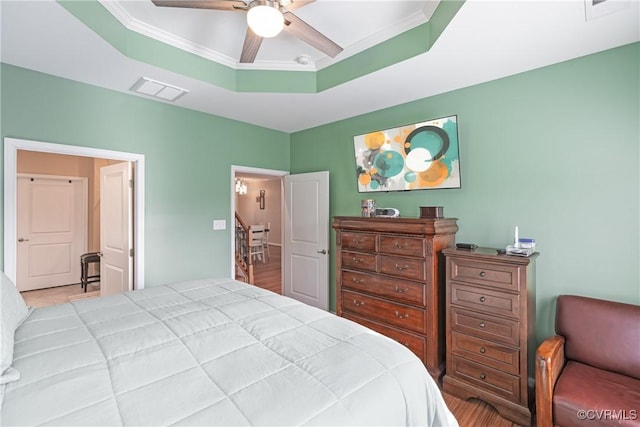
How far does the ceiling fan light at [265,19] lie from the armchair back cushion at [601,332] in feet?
8.30

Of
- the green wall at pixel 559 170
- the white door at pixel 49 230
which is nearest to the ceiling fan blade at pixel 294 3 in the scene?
the green wall at pixel 559 170

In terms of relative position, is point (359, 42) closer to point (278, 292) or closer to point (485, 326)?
point (485, 326)

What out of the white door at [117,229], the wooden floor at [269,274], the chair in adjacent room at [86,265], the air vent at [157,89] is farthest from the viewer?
the wooden floor at [269,274]

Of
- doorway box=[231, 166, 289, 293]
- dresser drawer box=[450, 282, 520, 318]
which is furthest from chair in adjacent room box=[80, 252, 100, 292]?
dresser drawer box=[450, 282, 520, 318]

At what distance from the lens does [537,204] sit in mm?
2393

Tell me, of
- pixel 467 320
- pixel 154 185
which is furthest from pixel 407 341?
pixel 154 185

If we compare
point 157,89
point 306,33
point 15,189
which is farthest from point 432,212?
point 15,189

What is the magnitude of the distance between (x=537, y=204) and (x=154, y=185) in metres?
3.59

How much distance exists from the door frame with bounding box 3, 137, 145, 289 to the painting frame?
2.35m

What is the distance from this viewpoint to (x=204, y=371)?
1102mm

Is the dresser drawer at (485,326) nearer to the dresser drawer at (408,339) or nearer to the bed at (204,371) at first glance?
the dresser drawer at (408,339)

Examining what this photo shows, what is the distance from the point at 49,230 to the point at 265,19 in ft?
19.1

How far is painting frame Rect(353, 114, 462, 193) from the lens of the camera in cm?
272

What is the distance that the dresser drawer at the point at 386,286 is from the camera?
8.18 feet
